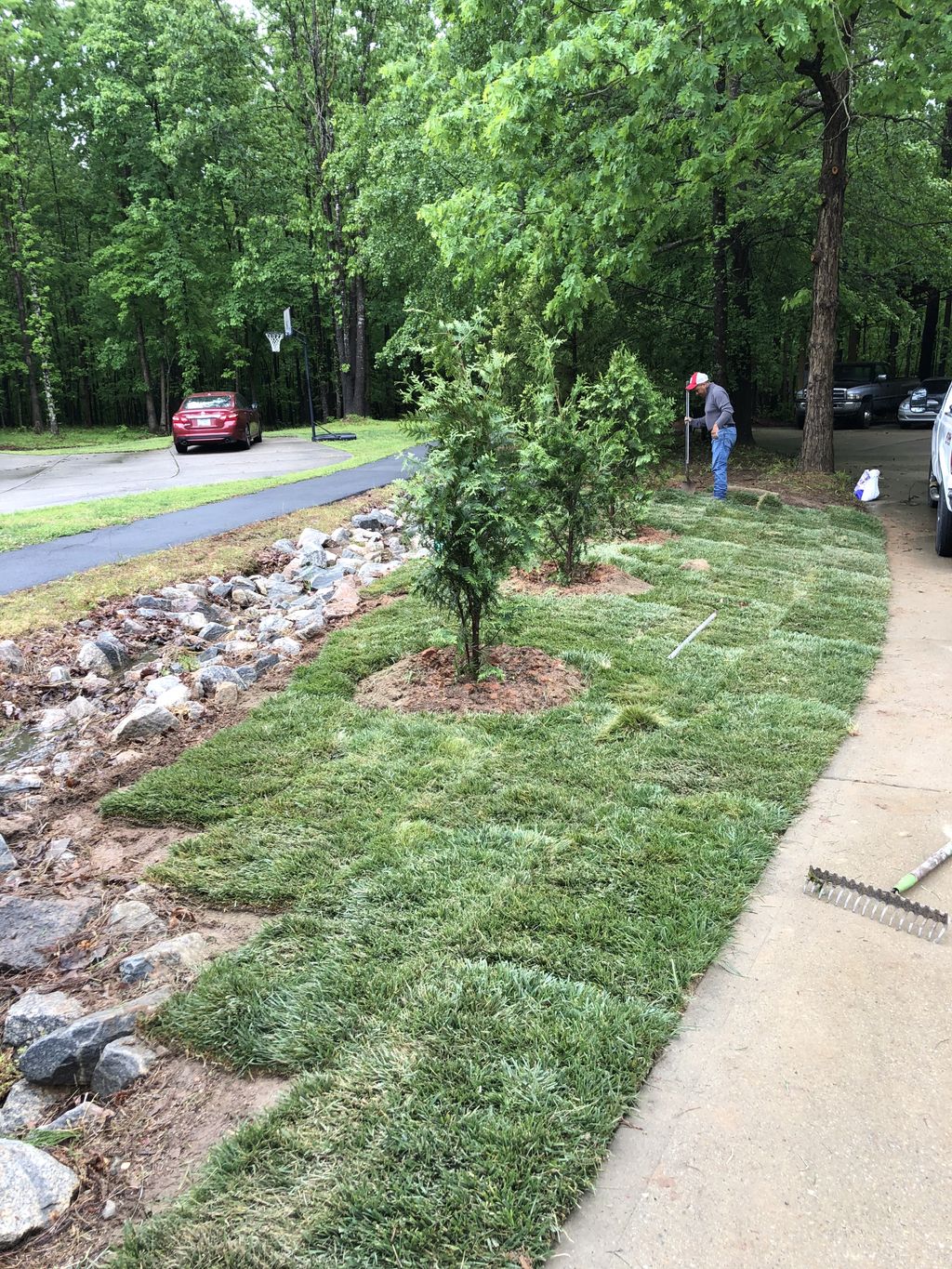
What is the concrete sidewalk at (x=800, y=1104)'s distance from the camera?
190 cm

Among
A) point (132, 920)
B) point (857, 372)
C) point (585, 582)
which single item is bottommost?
point (132, 920)

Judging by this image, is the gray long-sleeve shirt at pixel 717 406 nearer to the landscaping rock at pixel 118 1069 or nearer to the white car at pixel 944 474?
the white car at pixel 944 474

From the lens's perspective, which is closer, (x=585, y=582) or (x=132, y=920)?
(x=132, y=920)

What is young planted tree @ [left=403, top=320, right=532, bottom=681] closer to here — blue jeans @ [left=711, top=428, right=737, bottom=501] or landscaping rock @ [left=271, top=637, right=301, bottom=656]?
landscaping rock @ [left=271, top=637, right=301, bottom=656]

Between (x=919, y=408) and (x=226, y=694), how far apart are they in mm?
24823

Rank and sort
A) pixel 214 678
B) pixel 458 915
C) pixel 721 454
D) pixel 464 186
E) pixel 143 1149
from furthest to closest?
1. pixel 464 186
2. pixel 721 454
3. pixel 214 678
4. pixel 458 915
5. pixel 143 1149

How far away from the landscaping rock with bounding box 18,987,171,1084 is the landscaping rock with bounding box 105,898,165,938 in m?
0.48

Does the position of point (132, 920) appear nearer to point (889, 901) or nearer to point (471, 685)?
point (471, 685)

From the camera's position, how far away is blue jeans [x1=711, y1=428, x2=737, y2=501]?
11.9 metres

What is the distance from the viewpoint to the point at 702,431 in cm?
1908

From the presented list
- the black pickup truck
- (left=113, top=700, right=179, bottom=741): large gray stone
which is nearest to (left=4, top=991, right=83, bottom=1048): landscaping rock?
(left=113, top=700, right=179, bottom=741): large gray stone

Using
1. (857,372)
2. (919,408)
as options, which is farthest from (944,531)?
(857,372)

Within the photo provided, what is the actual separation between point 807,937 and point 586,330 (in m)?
14.0

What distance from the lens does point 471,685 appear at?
5.08 metres
